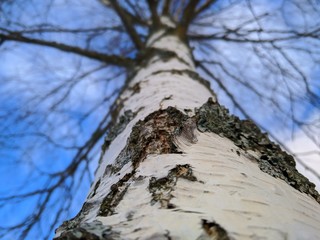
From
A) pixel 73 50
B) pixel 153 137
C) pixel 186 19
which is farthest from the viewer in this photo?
pixel 186 19

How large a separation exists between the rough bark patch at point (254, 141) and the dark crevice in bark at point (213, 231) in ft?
1.60

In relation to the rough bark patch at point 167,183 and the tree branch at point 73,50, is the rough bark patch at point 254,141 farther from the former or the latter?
the tree branch at point 73,50

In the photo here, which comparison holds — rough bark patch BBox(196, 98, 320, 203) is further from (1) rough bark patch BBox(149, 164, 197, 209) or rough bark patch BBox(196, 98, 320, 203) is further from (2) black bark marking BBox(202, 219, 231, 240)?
(2) black bark marking BBox(202, 219, 231, 240)

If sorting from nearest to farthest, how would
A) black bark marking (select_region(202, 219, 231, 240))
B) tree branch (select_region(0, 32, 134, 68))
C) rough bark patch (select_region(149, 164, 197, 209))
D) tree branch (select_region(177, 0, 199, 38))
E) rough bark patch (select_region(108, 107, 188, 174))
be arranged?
black bark marking (select_region(202, 219, 231, 240)), rough bark patch (select_region(149, 164, 197, 209)), rough bark patch (select_region(108, 107, 188, 174)), tree branch (select_region(0, 32, 134, 68)), tree branch (select_region(177, 0, 199, 38))

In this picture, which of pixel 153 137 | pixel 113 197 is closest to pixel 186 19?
pixel 153 137

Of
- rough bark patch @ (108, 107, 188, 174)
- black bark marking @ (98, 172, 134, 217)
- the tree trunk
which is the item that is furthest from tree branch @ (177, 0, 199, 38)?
black bark marking @ (98, 172, 134, 217)

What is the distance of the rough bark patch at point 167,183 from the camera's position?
812 mm

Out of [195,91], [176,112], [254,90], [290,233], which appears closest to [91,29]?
[254,90]

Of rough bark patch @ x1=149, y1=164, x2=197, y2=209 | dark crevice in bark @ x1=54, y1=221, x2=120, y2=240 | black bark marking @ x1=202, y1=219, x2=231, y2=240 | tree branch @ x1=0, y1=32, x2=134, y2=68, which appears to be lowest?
black bark marking @ x1=202, y1=219, x2=231, y2=240

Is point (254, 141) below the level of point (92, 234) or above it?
above

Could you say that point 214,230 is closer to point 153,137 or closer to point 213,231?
point 213,231

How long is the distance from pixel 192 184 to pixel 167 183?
0.06 metres

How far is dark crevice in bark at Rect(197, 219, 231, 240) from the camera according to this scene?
657mm

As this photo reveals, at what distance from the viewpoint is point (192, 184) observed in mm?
861
